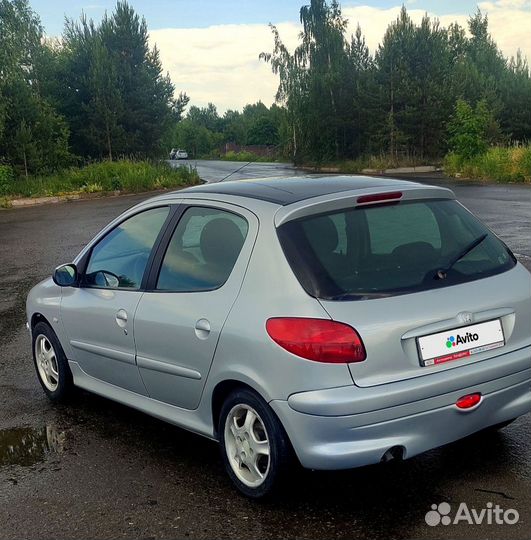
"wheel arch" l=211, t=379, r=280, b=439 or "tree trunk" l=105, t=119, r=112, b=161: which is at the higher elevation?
"tree trunk" l=105, t=119, r=112, b=161

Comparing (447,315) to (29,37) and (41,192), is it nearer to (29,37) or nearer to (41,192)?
(41,192)

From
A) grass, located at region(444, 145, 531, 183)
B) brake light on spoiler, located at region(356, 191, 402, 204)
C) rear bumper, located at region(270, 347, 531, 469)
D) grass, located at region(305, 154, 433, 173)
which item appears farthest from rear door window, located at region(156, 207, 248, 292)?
grass, located at region(305, 154, 433, 173)

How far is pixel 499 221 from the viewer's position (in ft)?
48.4

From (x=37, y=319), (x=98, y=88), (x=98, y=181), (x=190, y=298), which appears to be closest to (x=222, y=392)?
(x=190, y=298)

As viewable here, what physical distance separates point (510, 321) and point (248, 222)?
4.58ft

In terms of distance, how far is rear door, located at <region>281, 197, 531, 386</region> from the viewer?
337cm

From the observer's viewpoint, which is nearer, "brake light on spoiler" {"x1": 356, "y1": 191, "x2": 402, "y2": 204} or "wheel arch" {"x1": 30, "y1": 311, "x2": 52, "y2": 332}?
"brake light on spoiler" {"x1": 356, "y1": 191, "x2": 402, "y2": 204}

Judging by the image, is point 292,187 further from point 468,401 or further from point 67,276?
point 67,276

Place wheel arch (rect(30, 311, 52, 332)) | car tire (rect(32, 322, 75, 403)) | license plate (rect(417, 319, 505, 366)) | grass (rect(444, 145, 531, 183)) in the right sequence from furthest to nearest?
grass (rect(444, 145, 531, 183)) < wheel arch (rect(30, 311, 52, 332)) < car tire (rect(32, 322, 75, 403)) < license plate (rect(417, 319, 505, 366))

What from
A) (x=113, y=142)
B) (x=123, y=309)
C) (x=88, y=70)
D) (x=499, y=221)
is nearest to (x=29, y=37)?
(x=88, y=70)

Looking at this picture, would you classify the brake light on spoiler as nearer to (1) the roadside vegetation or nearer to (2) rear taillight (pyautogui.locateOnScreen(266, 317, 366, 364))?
(2) rear taillight (pyautogui.locateOnScreen(266, 317, 366, 364))

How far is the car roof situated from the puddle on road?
5.74 feet

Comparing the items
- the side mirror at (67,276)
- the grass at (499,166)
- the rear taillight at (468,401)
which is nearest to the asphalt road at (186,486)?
the rear taillight at (468,401)

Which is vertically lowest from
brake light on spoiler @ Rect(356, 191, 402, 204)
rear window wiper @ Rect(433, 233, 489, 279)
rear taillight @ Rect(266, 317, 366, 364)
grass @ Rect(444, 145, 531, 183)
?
grass @ Rect(444, 145, 531, 183)
